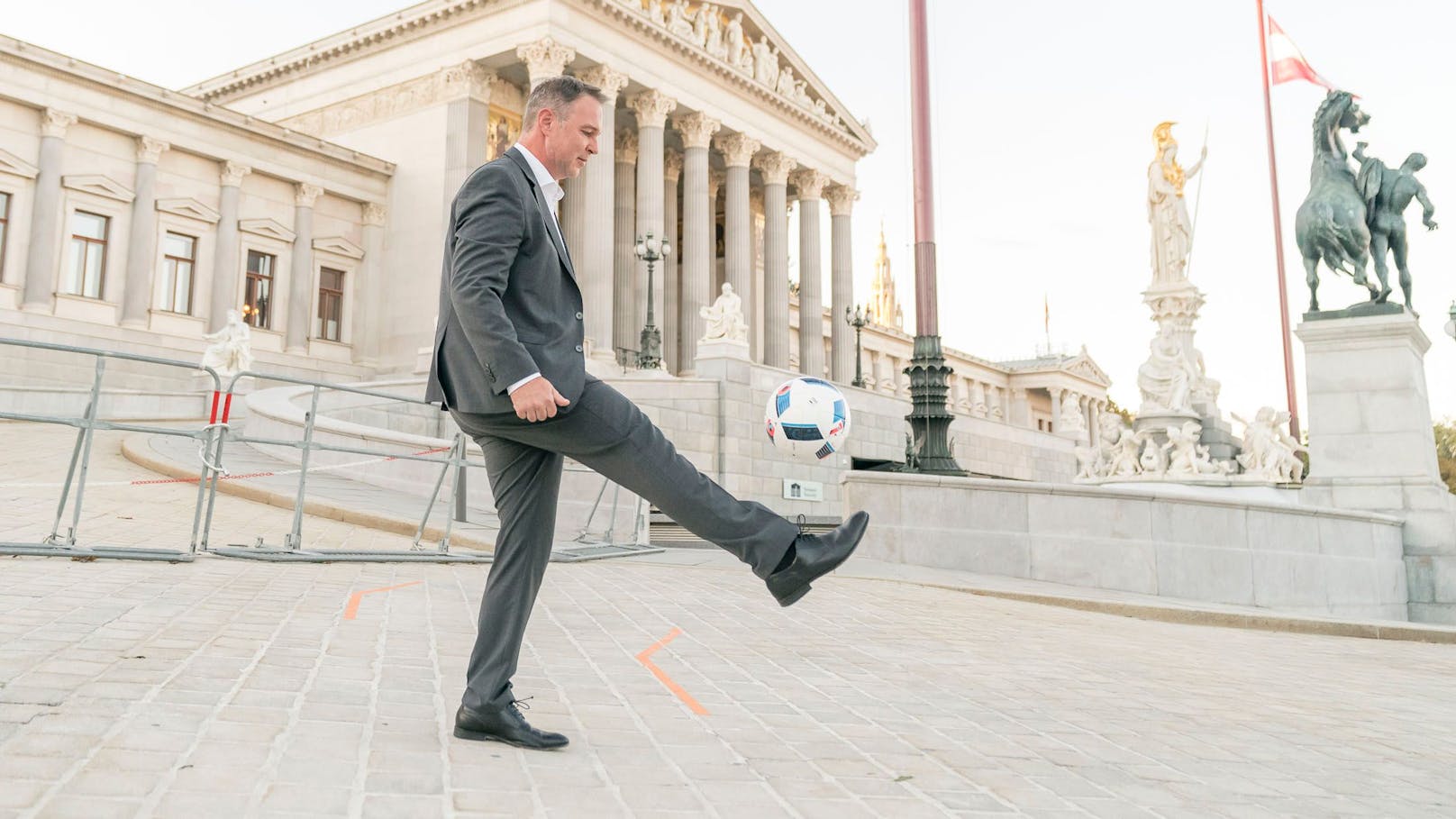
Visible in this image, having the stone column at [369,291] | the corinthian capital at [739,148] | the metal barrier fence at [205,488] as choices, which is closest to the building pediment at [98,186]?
the stone column at [369,291]

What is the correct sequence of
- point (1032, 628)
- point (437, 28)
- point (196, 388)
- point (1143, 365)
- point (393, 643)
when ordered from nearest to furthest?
point (393, 643)
point (1032, 628)
point (1143, 365)
point (196, 388)
point (437, 28)

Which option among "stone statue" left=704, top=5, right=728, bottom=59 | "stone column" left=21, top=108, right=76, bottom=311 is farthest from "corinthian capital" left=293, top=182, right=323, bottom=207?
"stone statue" left=704, top=5, right=728, bottom=59

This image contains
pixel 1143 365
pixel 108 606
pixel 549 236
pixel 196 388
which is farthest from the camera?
pixel 196 388

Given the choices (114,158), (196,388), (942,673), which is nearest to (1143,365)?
(942,673)

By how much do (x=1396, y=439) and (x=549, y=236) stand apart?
1383cm

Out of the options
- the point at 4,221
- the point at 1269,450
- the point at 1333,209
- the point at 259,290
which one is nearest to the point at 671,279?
the point at 259,290

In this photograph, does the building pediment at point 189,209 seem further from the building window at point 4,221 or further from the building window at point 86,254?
the building window at point 4,221

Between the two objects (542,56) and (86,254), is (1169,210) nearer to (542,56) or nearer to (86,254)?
(542,56)

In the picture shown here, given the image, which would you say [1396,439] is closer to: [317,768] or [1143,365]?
[1143,365]

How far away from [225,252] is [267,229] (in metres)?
1.99

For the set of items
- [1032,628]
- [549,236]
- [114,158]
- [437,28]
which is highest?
[437,28]

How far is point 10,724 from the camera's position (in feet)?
10.4

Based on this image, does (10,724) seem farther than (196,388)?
No

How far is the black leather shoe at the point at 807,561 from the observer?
3.44 meters
